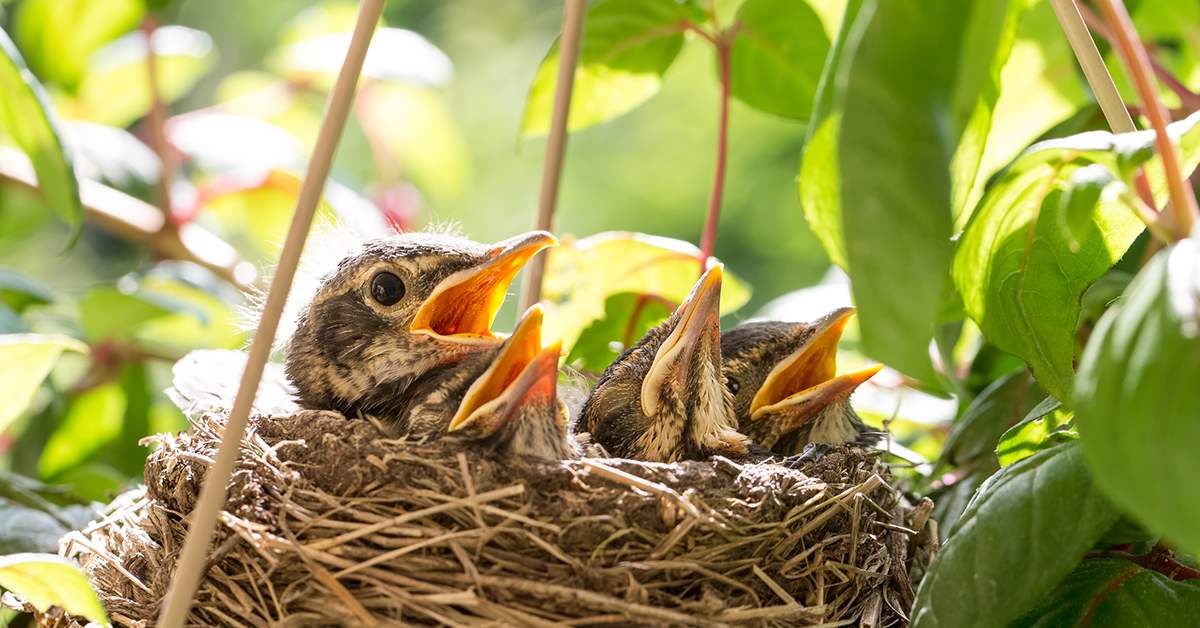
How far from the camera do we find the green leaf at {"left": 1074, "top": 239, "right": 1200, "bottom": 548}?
0.34 meters

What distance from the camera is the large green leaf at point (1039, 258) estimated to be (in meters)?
0.58

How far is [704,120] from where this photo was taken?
3289 mm

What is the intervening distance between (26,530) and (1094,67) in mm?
1064

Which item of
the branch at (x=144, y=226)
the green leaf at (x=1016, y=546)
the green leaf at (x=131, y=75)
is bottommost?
the green leaf at (x=1016, y=546)

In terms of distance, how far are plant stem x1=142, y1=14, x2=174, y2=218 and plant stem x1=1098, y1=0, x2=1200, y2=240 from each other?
139 centimetres

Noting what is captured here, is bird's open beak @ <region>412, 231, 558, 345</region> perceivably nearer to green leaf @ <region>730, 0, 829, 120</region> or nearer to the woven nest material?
the woven nest material

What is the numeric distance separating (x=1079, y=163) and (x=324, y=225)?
3.11 feet

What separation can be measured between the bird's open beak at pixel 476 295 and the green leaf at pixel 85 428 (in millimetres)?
694

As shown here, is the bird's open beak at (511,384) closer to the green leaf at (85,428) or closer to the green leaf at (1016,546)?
the green leaf at (1016,546)

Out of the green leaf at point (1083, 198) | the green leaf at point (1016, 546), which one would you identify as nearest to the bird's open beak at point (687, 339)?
the green leaf at point (1016, 546)

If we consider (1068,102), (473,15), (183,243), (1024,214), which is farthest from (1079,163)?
(473,15)

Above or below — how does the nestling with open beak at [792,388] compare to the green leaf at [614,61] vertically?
below

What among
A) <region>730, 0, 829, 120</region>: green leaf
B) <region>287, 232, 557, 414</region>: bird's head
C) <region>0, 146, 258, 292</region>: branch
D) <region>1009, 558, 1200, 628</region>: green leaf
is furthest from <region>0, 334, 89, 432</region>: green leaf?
<region>1009, 558, 1200, 628</region>: green leaf

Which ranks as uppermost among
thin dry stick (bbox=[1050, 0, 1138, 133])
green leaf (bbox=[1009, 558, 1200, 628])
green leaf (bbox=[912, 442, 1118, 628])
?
thin dry stick (bbox=[1050, 0, 1138, 133])
